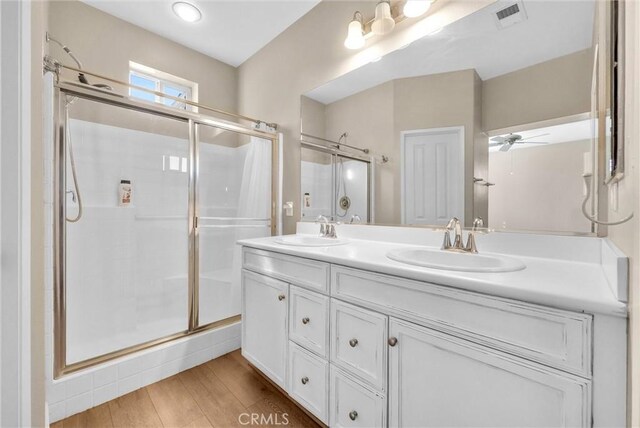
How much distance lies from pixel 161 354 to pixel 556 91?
2442 millimetres

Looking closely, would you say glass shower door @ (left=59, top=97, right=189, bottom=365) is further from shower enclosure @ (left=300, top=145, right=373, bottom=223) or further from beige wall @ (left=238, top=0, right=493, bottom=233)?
shower enclosure @ (left=300, top=145, right=373, bottom=223)

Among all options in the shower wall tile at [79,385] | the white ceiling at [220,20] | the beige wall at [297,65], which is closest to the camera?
the shower wall tile at [79,385]

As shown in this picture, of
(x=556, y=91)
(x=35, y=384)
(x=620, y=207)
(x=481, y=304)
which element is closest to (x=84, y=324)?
(x=35, y=384)

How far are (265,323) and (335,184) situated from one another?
39.9 inches

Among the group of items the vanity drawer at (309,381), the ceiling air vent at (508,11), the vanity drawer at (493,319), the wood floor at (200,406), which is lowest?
the wood floor at (200,406)

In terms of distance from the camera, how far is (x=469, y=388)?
790 millimetres

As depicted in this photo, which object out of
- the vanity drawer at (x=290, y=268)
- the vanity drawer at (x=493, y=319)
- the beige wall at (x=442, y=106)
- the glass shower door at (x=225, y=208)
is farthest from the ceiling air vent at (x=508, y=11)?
the glass shower door at (x=225, y=208)

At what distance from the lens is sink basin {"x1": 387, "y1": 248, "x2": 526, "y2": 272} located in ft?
3.07

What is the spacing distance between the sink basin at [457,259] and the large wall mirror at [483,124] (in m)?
0.23

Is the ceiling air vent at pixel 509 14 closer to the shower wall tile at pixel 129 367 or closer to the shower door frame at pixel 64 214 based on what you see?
the shower door frame at pixel 64 214

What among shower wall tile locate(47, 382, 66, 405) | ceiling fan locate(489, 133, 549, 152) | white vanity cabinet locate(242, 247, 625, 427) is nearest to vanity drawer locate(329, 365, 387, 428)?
white vanity cabinet locate(242, 247, 625, 427)

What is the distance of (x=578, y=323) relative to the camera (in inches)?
24.3

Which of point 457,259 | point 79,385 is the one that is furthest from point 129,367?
point 457,259

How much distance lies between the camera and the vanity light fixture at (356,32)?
166 cm
